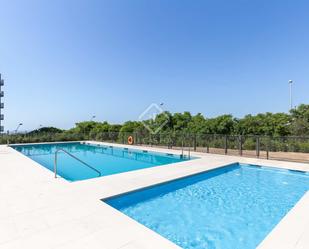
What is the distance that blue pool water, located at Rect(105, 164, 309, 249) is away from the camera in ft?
10.2

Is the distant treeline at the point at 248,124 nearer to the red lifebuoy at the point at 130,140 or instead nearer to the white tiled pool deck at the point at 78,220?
the red lifebuoy at the point at 130,140

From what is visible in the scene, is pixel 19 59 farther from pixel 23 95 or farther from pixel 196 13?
pixel 196 13

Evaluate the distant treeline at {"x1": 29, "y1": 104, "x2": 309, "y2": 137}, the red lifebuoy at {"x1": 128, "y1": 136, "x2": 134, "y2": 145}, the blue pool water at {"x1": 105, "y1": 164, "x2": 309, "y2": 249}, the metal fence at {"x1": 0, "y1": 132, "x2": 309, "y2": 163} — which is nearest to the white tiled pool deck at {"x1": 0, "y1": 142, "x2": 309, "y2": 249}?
the blue pool water at {"x1": 105, "y1": 164, "x2": 309, "y2": 249}

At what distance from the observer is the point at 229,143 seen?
10328 millimetres

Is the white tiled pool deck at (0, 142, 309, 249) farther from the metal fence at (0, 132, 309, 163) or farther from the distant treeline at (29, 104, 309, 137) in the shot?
the distant treeline at (29, 104, 309, 137)

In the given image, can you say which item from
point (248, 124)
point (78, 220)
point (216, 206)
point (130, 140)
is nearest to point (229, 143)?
point (216, 206)

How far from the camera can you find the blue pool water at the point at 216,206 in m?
3.11

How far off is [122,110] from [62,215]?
2314 centimetres

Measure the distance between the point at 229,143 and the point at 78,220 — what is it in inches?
349

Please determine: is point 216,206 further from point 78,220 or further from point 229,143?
point 229,143

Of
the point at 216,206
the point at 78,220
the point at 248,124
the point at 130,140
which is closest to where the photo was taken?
the point at 78,220

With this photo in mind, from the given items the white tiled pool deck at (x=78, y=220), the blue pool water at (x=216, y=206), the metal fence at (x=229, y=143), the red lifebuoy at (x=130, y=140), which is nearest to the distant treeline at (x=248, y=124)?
the red lifebuoy at (x=130, y=140)

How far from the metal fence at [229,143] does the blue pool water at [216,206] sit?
2567 mm

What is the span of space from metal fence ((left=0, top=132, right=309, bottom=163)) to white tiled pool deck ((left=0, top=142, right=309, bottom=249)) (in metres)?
5.26
